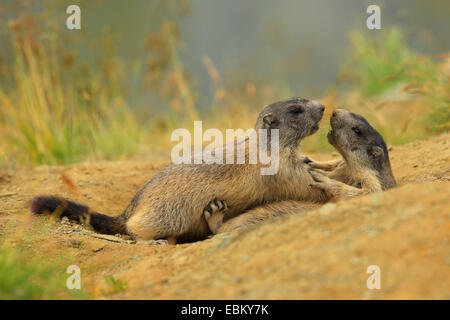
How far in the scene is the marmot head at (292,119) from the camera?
4.72 metres

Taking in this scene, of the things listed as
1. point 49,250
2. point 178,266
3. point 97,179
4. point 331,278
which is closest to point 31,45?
point 97,179

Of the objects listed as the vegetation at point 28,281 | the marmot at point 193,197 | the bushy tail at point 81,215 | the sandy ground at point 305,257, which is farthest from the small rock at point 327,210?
the bushy tail at point 81,215

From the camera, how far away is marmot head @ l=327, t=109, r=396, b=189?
4.76 m

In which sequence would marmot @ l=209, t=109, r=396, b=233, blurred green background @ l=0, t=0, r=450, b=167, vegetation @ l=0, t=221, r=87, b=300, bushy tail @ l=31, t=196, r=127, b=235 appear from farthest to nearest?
1. blurred green background @ l=0, t=0, r=450, b=167
2. marmot @ l=209, t=109, r=396, b=233
3. bushy tail @ l=31, t=196, r=127, b=235
4. vegetation @ l=0, t=221, r=87, b=300

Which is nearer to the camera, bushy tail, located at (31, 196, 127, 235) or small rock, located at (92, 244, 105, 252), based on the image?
small rock, located at (92, 244, 105, 252)

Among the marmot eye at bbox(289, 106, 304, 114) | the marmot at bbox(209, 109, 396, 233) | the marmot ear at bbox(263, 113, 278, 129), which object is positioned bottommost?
the marmot at bbox(209, 109, 396, 233)

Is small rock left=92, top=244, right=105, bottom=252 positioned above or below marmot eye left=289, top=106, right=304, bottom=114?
below

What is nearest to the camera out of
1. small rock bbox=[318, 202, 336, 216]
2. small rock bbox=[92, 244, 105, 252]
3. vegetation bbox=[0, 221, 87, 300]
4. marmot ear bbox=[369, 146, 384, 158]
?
vegetation bbox=[0, 221, 87, 300]

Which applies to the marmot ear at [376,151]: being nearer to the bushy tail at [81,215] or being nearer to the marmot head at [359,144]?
the marmot head at [359,144]

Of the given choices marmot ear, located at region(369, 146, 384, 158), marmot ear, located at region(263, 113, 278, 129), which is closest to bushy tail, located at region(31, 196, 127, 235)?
marmot ear, located at region(263, 113, 278, 129)

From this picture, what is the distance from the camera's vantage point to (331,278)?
2371 millimetres

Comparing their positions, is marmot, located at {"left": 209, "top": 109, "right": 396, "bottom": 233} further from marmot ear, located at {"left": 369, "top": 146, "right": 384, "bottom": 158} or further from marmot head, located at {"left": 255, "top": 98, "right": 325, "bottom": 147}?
marmot head, located at {"left": 255, "top": 98, "right": 325, "bottom": 147}
